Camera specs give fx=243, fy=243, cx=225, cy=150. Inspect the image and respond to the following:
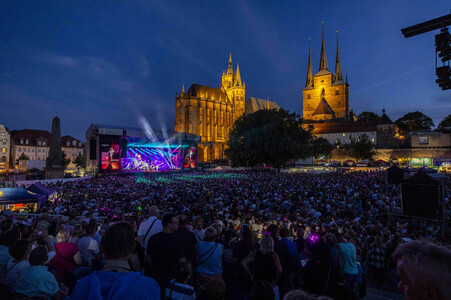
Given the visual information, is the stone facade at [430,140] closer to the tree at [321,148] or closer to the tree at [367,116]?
the tree at [321,148]

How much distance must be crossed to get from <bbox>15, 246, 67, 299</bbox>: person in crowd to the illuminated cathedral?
69.9 m

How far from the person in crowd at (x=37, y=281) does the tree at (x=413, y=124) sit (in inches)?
3318

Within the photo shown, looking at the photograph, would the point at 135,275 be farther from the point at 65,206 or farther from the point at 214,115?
the point at 214,115

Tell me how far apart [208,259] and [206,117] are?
75.1 metres

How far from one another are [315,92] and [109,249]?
92122 millimetres

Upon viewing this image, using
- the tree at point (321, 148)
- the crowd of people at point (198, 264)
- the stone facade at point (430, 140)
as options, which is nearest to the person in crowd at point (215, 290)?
the crowd of people at point (198, 264)

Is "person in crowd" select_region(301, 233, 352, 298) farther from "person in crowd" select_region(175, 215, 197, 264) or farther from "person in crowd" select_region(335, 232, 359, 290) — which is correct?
"person in crowd" select_region(175, 215, 197, 264)

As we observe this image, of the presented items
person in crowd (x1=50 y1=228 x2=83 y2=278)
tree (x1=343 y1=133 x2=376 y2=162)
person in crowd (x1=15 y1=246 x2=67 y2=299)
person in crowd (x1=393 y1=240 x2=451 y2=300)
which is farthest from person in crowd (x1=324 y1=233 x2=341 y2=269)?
tree (x1=343 y1=133 x2=376 y2=162)

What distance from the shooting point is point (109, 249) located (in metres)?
1.77

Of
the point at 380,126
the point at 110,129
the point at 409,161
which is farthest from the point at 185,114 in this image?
the point at 409,161

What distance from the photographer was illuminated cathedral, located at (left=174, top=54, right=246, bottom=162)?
74250 millimetres

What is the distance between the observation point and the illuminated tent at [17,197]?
1176 centimetres

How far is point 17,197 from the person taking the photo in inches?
478

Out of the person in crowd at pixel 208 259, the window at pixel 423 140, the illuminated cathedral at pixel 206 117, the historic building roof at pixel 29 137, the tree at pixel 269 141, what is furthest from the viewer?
the illuminated cathedral at pixel 206 117
